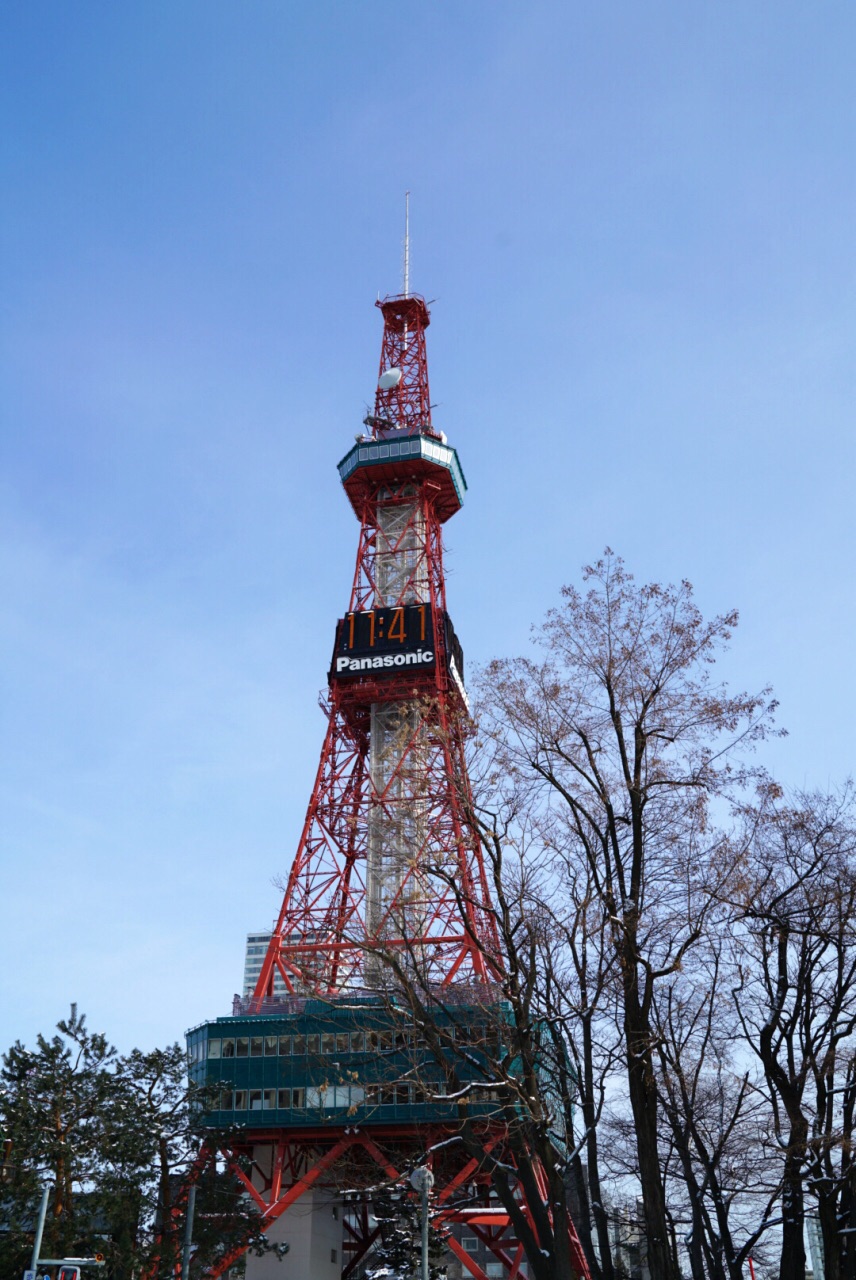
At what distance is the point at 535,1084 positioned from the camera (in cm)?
1577

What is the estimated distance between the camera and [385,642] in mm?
59500

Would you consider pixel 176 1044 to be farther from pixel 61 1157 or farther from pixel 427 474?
pixel 427 474

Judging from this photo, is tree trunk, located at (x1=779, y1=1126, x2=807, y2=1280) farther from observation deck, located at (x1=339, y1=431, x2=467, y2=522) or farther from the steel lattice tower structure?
observation deck, located at (x1=339, y1=431, x2=467, y2=522)

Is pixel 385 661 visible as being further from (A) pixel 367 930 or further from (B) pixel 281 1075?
(A) pixel 367 930

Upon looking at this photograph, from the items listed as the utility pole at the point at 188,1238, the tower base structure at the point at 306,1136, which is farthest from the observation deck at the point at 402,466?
the utility pole at the point at 188,1238

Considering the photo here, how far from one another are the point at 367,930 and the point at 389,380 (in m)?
45.8

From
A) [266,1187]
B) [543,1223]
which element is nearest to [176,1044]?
[266,1187]

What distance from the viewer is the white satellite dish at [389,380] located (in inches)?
2751

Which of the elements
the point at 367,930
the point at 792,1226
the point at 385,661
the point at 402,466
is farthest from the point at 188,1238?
the point at 402,466

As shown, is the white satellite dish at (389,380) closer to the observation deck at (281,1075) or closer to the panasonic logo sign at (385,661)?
the panasonic logo sign at (385,661)

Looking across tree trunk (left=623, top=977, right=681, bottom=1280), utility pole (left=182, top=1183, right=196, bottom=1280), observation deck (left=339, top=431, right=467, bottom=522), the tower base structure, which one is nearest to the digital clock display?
observation deck (left=339, top=431, right=467, bottom=522)

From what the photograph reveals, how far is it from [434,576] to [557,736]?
4627 cm

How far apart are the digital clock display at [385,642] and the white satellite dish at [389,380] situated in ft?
54.6

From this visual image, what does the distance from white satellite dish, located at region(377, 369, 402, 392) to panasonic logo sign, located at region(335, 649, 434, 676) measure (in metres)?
19.6
